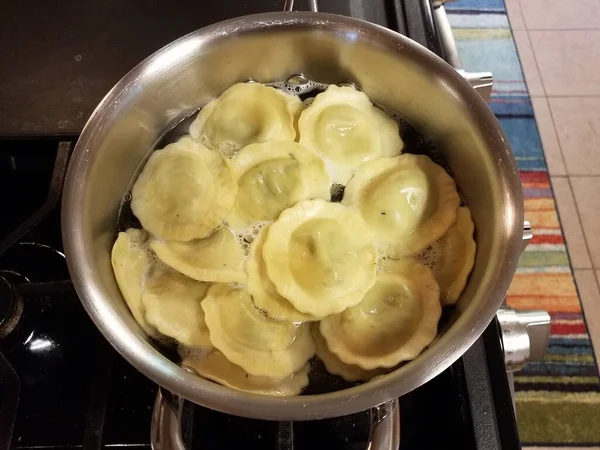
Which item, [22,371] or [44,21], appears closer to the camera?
[22,371]

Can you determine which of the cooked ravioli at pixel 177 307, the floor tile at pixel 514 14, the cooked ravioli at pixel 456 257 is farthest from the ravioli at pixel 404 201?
the floor tile at pixel 514 14

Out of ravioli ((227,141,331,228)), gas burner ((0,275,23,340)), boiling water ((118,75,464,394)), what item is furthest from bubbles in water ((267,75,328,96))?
gas burner ((0,275,23,340))

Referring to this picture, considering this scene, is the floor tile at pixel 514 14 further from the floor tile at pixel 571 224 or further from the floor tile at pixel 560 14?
the floor tile at pixel 571 224

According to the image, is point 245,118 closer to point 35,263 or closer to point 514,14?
point 35,263

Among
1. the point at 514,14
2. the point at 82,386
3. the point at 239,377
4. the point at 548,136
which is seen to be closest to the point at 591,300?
the point at 548,136

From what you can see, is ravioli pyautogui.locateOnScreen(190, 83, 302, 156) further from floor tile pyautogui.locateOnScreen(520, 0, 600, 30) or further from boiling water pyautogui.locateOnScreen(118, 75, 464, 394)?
floor tile pyautogui.locateOnScreen(520, 0, 600, 30)

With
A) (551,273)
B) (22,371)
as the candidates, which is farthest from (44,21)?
(551,273)

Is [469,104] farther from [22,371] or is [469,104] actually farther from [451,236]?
[22,371]
